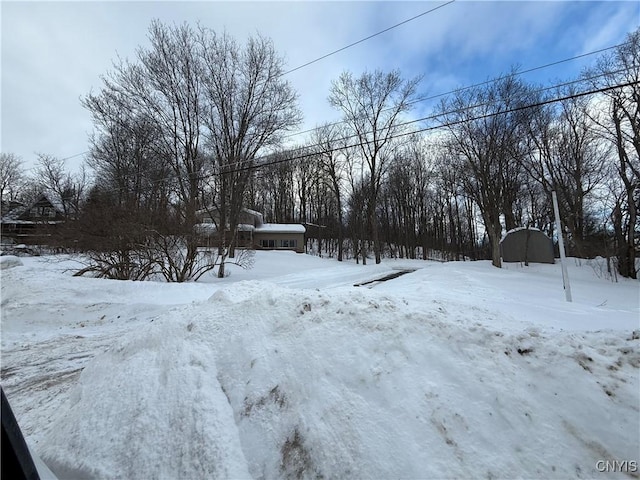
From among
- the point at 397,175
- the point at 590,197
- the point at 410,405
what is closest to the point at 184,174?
the point at 410,405

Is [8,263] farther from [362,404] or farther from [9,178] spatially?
[9,178]

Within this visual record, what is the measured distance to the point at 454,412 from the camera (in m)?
2.48

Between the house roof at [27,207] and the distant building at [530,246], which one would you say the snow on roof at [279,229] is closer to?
the house roof at [27,207]

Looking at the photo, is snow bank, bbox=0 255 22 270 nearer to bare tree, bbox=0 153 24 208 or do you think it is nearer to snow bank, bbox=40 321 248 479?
Result: snow bank, bbox=40 321 248 479

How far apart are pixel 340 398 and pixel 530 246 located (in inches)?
881

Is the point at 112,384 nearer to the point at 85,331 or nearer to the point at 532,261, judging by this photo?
the point at 85,331

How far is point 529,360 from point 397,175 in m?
38.2

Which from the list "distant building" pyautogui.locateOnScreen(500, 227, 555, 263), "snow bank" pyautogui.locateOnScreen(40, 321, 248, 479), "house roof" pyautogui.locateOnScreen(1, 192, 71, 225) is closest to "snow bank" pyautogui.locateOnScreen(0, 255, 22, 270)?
"snow bank" pyautogui.locateOnScreen(40, 321, 248, 479)

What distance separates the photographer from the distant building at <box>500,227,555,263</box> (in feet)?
66.9

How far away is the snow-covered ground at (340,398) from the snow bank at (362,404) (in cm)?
1

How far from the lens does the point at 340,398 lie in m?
2.75
